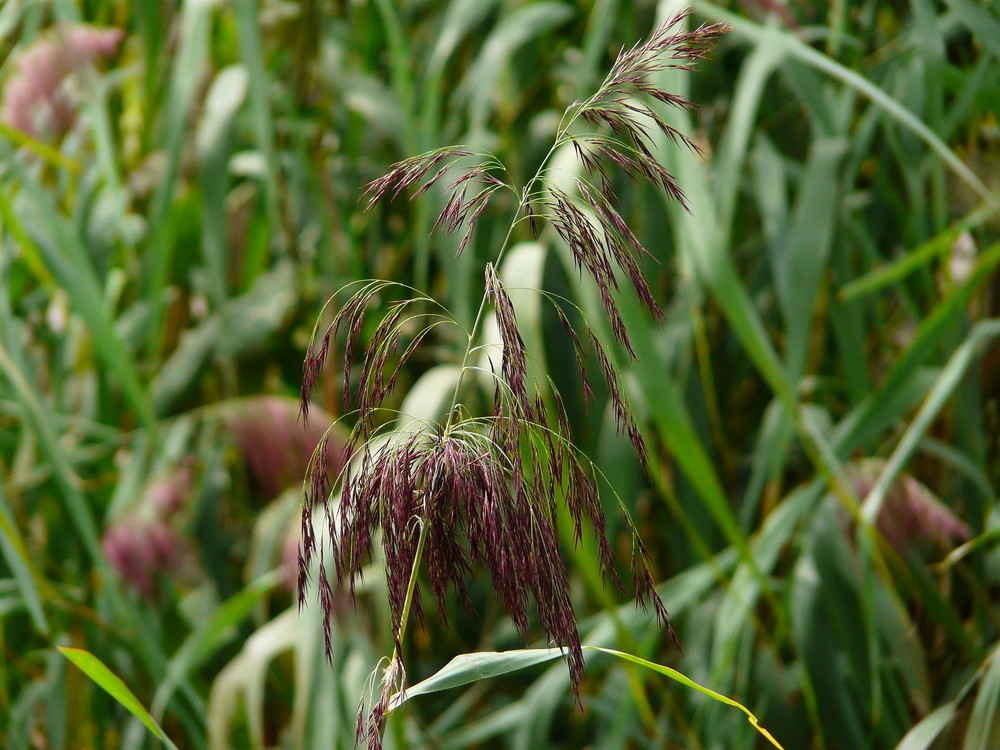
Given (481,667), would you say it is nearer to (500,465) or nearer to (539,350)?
(500,465)

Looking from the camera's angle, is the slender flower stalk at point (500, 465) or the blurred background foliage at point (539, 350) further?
the blurred background foliage at point (539, 350)

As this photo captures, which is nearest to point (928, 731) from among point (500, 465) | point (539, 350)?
point (539, 350)

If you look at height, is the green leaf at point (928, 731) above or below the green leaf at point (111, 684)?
below

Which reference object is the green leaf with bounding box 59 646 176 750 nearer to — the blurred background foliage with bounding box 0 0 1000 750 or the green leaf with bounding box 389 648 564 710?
the green leaf with bounding box 389 648 564 710

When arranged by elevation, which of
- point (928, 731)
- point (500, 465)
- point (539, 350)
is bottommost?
point (928, 731)

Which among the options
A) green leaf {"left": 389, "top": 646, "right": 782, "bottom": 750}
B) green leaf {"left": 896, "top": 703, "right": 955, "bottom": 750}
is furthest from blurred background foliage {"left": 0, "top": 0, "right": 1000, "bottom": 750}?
green leaf {"left": 389, "top": 646, "right": 782, "bottom": 750}

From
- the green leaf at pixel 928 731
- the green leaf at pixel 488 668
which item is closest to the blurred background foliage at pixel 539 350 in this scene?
A: the green leaf at pixel 928 731

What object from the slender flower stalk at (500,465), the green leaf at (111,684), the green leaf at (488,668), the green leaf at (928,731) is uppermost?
the slender flower stalk at (500,465)

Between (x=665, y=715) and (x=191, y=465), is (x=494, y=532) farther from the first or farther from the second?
(x=191, y=465)

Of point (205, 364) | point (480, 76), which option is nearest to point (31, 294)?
point (205, 364)

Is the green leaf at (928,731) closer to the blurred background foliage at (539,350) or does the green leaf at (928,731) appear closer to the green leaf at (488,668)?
the blurred background foliage at (539,350)
